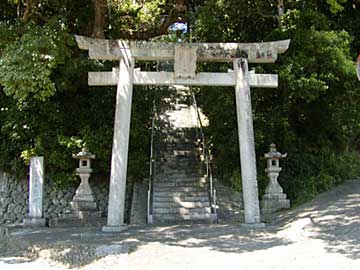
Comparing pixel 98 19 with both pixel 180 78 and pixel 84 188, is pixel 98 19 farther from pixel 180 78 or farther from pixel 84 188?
pixel 84 188

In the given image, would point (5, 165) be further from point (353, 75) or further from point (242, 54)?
point (353, 75)

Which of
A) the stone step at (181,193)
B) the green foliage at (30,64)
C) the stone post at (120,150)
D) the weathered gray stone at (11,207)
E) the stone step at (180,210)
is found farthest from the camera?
the weathered gray stone at (11,207)

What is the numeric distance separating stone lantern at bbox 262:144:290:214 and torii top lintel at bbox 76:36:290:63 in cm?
277

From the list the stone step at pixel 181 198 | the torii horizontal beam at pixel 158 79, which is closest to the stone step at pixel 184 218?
the stone step at pixel 181 198

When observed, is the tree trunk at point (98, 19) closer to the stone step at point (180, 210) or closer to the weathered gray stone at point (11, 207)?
the stone step at point (180, 210)

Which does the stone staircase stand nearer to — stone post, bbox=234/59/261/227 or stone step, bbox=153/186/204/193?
stone step, bbox=153/186/204/193

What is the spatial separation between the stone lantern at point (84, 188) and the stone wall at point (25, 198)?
1.15m

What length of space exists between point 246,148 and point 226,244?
8.82 ft

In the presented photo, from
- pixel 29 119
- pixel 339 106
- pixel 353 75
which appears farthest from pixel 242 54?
pixel 29 119

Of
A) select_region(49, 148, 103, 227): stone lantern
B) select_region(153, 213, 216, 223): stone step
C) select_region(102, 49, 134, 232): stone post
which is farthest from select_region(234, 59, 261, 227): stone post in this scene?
select_region(49, 148, 103, 227): stone lantern

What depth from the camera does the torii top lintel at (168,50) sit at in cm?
923

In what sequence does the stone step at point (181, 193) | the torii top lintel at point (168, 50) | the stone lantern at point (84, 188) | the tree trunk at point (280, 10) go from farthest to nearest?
the tree trunk at point (280, 10) → the stone step at point (181, 193) → the stone lantern at point (84, 188) → the torii top lintel at point (168, 50)

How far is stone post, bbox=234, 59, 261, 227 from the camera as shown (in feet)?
29.2

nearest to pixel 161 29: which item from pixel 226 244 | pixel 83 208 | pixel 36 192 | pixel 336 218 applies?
pixel 83 208
